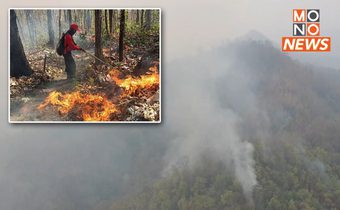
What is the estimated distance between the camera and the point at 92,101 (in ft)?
13.6

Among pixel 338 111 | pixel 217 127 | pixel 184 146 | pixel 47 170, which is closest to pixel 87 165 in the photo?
pixel 47 170

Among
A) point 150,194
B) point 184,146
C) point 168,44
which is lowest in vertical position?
point 150,194

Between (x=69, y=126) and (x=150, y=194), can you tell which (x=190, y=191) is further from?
(x=69, y=126)

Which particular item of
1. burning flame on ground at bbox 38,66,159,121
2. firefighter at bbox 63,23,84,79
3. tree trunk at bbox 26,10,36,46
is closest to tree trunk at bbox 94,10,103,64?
firefighter at bbox 63,23,84,79

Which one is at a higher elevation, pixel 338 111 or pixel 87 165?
pixel 338 111

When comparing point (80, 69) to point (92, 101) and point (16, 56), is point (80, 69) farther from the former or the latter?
point (16, 56)

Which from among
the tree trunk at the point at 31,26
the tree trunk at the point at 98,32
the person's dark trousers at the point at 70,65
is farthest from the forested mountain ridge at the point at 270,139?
the tree trunk at the point at 31,26

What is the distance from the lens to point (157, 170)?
4.22 meters

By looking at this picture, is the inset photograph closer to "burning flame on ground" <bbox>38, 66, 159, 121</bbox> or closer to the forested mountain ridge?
"burning flame on ground" <bbox>38, 66, 159, 121</bbox>

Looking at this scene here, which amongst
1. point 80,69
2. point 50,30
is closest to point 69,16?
point 50,30

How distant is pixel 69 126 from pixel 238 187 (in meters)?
1.42

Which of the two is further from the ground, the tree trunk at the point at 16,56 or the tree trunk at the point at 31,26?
the tree trunk at the point at 31,26

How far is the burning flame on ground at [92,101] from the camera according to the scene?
4129 mm

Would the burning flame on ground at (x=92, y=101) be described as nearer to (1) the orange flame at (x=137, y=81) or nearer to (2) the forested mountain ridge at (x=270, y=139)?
(1) the orange flame at (x=137, y=81)
